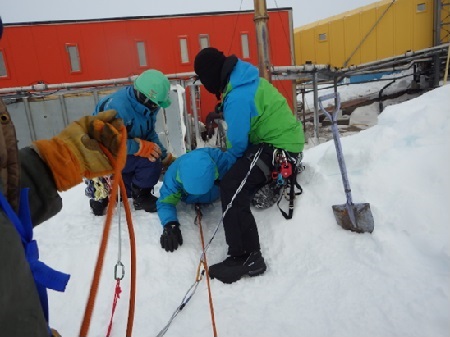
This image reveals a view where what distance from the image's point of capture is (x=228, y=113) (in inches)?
107

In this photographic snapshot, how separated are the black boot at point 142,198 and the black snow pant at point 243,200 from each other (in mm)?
1111

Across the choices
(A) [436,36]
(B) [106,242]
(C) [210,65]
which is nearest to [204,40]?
(A) [436,36]

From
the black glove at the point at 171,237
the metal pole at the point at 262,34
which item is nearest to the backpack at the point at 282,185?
the black glove at the point at 171,237

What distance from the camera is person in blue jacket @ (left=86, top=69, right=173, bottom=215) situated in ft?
10.8

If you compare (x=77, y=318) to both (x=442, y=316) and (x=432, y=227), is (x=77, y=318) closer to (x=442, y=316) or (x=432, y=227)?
(x=442, y=316)

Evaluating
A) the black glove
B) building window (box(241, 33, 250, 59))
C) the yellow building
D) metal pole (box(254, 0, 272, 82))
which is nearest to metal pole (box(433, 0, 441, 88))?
the yellow building

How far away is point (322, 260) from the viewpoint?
2461 millimetres

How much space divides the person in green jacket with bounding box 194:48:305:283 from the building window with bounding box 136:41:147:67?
11.0m

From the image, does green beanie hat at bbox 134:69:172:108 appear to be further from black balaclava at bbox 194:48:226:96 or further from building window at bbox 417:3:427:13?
building window at bbox 417:3:427:13

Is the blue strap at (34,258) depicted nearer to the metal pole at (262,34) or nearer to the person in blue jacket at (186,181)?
the person in blue jacket at (186,181)

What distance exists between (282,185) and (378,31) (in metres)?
15.4

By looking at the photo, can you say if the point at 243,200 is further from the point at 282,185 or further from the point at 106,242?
the point at 106,242

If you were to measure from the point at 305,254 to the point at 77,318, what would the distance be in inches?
69.3

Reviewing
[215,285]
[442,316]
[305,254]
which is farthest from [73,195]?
[442,316]
